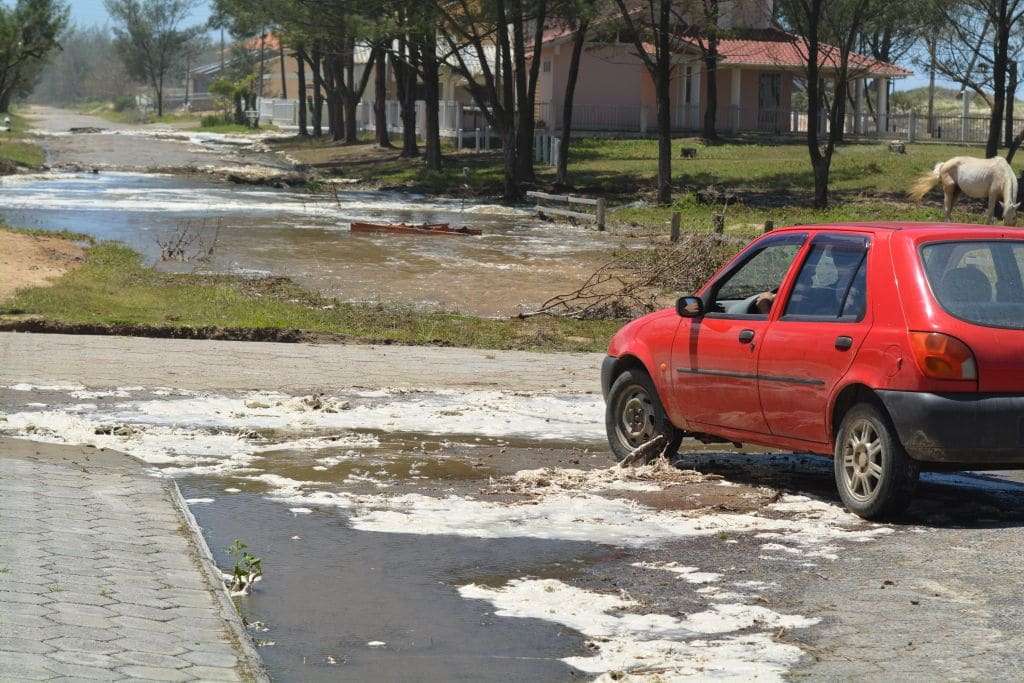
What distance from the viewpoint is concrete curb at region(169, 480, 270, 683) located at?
5859mm

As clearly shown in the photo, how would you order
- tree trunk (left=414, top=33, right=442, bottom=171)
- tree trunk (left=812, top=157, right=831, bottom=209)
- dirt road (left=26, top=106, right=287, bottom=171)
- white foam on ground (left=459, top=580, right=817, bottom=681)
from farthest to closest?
dirt road (left=26, top=106, right=287, bottom=171)
tree trunk (left=414, top=33, right=442, bottom=171)
tree trunk (left=812, top=157, right=831, bottom=209)
white foam on ground (left=459, top=580, right=817, bottom=681)

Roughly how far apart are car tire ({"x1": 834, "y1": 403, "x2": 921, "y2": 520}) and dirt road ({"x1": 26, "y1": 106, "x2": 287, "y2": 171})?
51.5m

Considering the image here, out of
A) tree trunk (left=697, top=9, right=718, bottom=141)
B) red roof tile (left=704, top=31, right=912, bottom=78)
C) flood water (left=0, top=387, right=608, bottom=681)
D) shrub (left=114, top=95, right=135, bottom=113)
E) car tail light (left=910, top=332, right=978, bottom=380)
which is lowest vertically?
flood water (left=0, top=387, right=608, bottom=681)

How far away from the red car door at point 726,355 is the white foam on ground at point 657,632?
2426 millimetres

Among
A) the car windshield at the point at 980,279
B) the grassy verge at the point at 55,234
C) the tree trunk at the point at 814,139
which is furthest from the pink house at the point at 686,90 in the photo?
the car windshield at the point at 980,279

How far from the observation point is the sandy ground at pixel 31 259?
63.6 feet

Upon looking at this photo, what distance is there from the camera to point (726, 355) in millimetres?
9422

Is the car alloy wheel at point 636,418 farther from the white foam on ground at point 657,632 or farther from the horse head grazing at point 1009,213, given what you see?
the horse head grazing at point 1009,213

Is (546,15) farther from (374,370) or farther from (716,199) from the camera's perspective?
(374,370)

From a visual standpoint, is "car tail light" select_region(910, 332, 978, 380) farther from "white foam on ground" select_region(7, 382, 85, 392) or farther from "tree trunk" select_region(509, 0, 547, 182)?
"tree trunk" select_region(509, 0, 547, 182)

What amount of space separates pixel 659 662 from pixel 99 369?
8.69 meters

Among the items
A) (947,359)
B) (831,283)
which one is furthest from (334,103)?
(947,359)

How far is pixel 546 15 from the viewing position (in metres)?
45.8

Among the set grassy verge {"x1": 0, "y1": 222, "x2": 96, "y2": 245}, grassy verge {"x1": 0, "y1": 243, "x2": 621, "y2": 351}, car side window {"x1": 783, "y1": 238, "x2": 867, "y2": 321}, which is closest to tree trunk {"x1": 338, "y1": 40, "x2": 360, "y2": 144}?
grassy verge {"x1": 0, "y1": 222, "x2": 96, "y2": 245}
